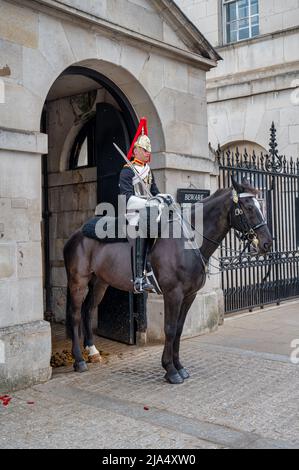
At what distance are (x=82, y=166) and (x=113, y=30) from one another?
2.89 metres

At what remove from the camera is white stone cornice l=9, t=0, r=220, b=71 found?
6129 mm

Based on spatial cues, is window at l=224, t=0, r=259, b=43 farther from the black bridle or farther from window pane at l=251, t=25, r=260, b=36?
the black bridle

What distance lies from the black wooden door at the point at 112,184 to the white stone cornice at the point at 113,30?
3.75 feet

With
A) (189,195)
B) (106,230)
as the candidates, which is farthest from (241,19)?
(106,230)

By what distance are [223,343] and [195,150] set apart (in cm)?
305

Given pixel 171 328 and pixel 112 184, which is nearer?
pixel 171 328

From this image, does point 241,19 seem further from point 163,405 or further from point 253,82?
point 163,405

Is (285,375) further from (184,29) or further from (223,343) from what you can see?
(184,29)

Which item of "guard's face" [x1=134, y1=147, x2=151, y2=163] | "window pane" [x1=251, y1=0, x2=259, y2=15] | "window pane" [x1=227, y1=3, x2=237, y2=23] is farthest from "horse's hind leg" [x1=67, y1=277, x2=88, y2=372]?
"window pane" [x1=227, y1=3, x2=237, y2=23]

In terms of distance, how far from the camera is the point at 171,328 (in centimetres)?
598

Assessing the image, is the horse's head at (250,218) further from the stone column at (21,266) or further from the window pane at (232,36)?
the window pane at (232,36)

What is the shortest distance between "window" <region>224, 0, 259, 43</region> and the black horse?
11.0 meters

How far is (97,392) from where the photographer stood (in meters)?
5.64

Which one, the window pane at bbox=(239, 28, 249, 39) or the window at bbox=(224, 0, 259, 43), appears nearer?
the window at bbox=(224, 0, 259, 43)
